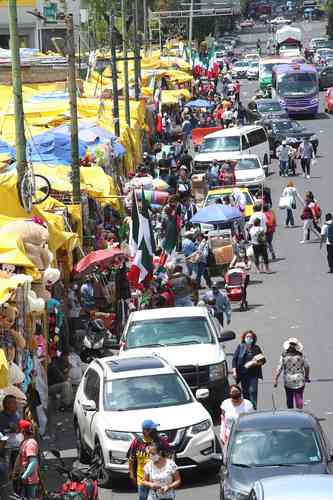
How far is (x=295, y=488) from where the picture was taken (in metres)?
12.5

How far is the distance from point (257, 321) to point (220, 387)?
8.56 m

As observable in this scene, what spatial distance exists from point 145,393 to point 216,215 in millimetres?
18547

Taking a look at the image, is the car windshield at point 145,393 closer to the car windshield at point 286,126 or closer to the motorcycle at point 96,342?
the motorcycle at point 96,342

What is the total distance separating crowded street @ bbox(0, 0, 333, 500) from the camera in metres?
16.9

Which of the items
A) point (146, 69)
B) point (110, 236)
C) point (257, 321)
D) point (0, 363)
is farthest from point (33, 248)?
point (146, 69)

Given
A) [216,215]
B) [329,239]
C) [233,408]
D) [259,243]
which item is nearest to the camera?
[233,408]

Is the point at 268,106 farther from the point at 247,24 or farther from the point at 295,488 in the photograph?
the point at 247,24

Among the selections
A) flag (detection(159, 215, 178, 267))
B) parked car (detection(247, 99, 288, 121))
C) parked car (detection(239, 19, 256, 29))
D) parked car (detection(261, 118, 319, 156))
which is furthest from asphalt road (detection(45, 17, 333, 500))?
parked car (detection(239, 19, 256, 29))

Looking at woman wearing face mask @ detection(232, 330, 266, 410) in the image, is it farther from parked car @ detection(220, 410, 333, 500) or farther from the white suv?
parked car @ detection(220, 410, 333, 500)

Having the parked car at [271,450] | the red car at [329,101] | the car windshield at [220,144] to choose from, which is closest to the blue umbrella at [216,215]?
the car windshield at [220,144]

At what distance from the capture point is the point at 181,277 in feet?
100

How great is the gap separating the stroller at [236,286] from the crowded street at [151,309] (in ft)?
0.22

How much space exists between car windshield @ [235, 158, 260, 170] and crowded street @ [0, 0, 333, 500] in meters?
0.08

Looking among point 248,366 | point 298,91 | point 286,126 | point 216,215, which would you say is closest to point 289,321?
point 216,215
